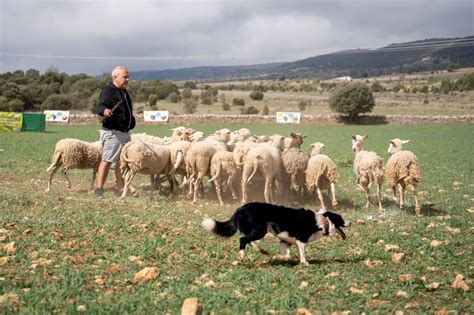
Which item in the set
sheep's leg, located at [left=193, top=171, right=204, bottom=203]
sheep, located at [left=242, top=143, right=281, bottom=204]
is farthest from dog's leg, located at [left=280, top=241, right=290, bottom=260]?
sheep's leg, located at [left=193, top=171, right=204, bottom=203]

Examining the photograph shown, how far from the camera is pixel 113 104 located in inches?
478

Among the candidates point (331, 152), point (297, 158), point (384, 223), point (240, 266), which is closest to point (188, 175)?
point (297, 158)

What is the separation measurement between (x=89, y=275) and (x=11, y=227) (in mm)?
2614

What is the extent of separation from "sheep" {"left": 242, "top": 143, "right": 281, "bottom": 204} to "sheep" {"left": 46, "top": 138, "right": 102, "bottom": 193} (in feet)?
13.1

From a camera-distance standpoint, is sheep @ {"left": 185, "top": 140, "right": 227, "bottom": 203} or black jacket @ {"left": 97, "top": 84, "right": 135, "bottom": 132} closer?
black jacket @ {"left": 97, "top": 84, "right": 135, "bottom": 132}

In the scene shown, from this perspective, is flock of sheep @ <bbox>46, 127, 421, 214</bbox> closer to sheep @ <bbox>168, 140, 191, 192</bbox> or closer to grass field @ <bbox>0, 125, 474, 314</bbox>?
sheep @ <bbox>168, 140, 191, 192</bbox>

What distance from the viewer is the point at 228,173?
43.0ft

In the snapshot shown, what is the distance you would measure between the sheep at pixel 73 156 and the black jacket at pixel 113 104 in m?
1.85

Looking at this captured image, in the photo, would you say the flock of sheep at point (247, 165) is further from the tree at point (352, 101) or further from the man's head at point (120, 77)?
the tree at point (352, 101)

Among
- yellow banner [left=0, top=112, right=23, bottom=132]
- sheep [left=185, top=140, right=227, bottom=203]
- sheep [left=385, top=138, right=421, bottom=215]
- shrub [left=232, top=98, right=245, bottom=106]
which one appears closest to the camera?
sheep [left=385, top=138, right=421, bottom=215]

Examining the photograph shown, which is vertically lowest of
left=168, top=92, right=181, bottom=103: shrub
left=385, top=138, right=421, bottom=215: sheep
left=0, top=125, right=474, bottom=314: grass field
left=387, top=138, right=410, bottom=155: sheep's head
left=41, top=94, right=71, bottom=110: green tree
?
left=0, top=125, right=474, bottom=314: grass field

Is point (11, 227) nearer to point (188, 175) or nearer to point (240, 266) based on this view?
point (240, 266)

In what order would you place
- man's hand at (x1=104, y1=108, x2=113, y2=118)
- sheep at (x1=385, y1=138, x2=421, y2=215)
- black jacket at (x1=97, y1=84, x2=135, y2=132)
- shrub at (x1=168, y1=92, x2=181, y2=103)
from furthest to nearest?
1. shrub at (x1=168, y1=92, x2=181, y2=103)
2. black jacket at (x1=97, y1=84, x2=135, y2=132)
3. sheep at (x1=385, y1=138, x2=421, y2=215)
4. man's hand at (x1=104, y1=108, x2=113, y2=118)

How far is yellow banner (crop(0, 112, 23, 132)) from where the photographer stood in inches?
1639
